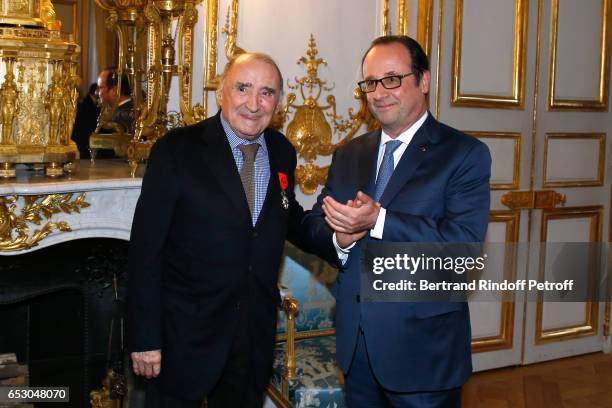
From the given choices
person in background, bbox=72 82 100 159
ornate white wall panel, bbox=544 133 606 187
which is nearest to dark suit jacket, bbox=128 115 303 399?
person in background, bbox=72 82 100 159

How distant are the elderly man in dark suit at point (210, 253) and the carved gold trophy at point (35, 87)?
737 mm

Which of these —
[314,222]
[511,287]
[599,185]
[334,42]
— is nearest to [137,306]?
[314,222]

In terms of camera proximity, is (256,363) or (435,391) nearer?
(435,391)

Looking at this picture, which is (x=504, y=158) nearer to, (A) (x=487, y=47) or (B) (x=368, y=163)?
(A) (x=487, y=47)

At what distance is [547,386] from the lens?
403 centimetres

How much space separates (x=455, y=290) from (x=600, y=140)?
9.67 ft

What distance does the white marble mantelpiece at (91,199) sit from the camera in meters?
2.45

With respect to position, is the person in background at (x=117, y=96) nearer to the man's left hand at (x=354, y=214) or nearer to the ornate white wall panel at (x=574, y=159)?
the man's left hand at (x=354, y=214)

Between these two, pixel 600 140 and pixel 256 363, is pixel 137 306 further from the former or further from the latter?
pixel 600 140

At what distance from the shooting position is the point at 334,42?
3572 mm

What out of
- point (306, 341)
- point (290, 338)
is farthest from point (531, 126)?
point (290, 338)

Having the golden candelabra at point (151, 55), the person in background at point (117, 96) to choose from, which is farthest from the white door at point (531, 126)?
the person in background at point (117, 96)

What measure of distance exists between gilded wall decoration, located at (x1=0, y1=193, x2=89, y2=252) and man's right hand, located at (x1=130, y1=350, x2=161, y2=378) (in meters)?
0.68

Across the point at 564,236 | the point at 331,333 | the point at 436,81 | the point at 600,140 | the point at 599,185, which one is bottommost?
the point at 331,333
